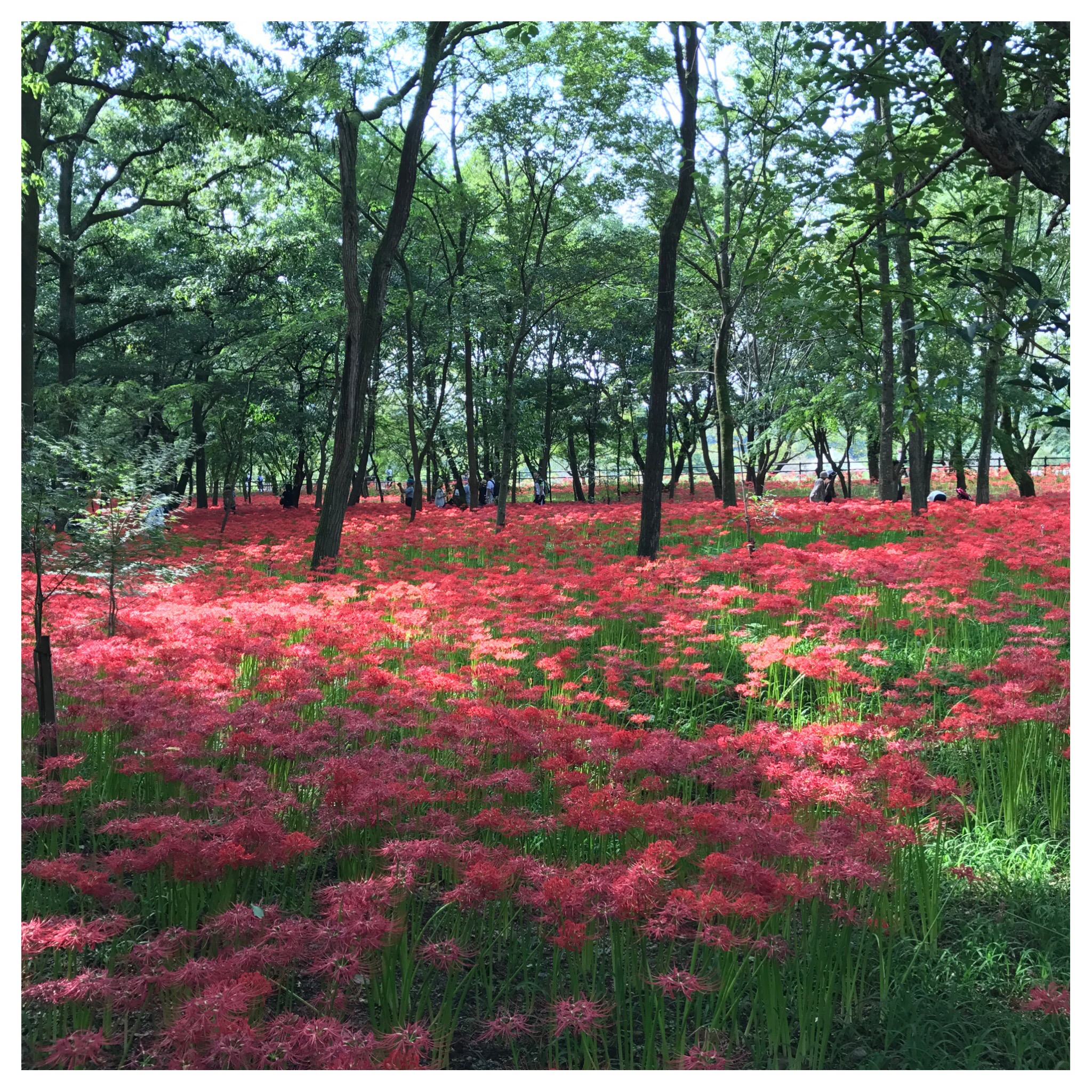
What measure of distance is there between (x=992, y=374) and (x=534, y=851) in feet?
35.4

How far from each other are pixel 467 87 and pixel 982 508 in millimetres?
13042

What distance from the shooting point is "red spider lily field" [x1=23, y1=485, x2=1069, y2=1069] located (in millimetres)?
2402

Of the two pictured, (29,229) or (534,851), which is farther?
(29,229)

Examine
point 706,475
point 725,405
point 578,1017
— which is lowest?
point 578,1017

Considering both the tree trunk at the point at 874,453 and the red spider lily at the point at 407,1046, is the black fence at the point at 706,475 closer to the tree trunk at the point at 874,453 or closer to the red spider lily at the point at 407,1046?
the tree trunk at the point at 874,453

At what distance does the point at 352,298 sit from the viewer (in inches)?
429

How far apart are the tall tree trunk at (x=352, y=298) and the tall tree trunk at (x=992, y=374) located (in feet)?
23.6

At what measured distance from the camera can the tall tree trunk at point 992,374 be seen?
10.2 ft

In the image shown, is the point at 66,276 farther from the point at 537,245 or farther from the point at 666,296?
the point at 537,245

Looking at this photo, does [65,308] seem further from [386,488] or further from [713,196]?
[386,488]

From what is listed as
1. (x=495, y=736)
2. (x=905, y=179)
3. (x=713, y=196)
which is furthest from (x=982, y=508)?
→ (x=495, y=736)

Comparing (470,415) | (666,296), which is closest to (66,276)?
(470,415)

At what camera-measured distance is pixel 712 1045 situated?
2.39 m

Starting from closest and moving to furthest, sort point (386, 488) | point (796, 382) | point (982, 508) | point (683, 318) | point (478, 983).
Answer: point (478, 983)
point (982, 508)
point (796, 382)
point (683, 318)
point (386, 488)
